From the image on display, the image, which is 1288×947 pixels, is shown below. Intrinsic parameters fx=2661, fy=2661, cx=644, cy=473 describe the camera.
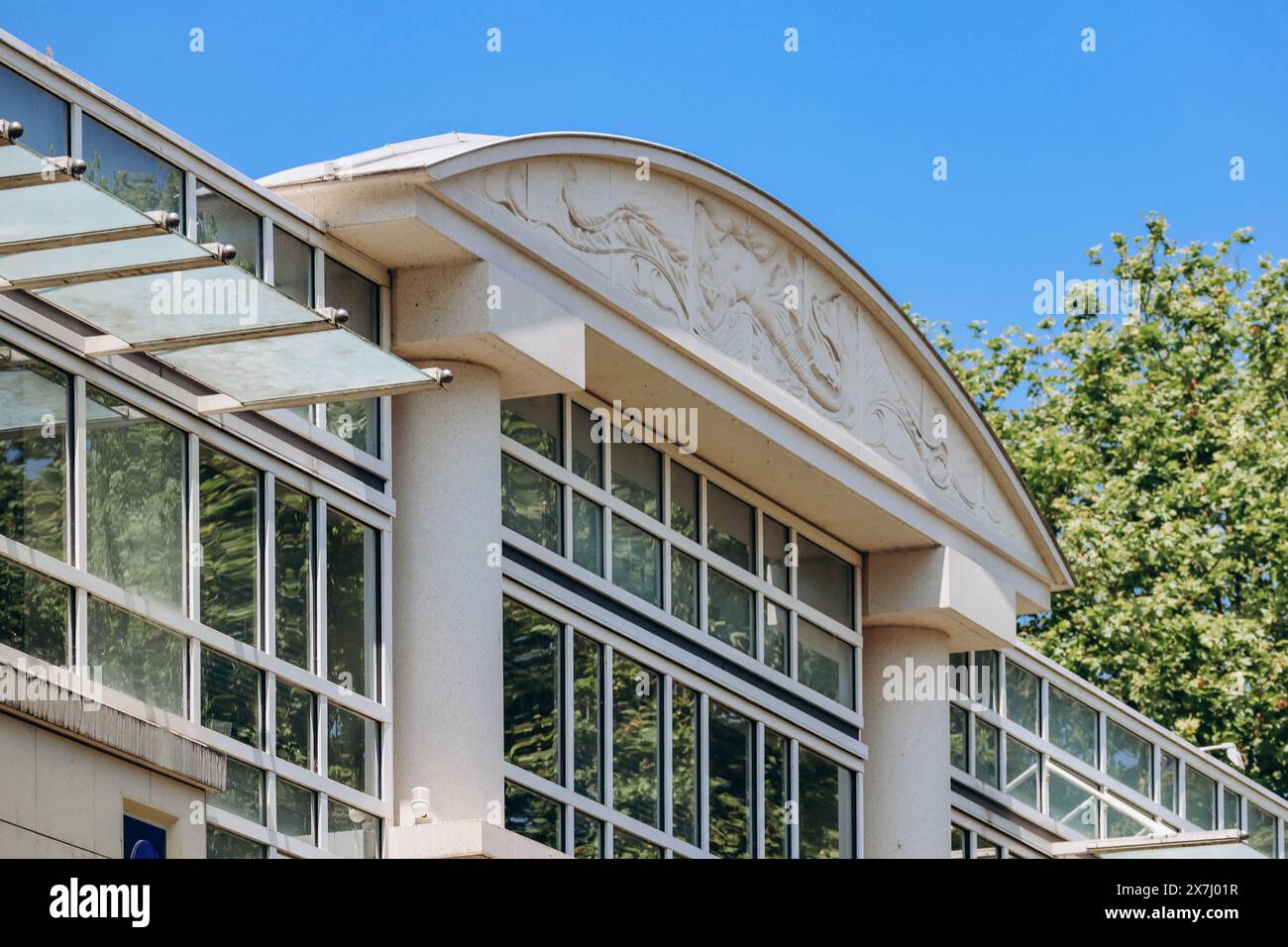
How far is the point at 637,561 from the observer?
76.0ft

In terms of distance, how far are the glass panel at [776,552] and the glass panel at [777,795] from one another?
152 cm

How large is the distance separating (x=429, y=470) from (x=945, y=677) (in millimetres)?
9222

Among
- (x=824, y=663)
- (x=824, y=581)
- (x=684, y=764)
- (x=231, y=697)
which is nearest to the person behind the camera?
(x=231, y=697)

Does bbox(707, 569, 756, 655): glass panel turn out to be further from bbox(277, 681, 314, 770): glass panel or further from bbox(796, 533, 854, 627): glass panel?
bbox(277, 681, 314, 770): glass panel

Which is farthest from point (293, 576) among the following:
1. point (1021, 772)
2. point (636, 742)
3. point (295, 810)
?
point (1021, 772)

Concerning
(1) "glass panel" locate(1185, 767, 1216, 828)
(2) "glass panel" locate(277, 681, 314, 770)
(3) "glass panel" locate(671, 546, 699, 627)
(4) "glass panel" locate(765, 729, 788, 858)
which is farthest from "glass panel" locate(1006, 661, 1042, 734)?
(2) "glass panel" locate(277, 681, 314, 770)

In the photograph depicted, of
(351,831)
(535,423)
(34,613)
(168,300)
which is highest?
(535,423)

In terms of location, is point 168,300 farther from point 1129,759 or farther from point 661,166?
point 1129,759

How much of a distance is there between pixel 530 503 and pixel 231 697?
446cm

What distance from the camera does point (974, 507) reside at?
91.4 ft

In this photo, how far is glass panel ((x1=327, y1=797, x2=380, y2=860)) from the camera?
18.6 m

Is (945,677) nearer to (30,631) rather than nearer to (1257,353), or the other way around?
(30,631)

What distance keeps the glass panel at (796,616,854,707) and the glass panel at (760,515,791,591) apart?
1.47 feet
